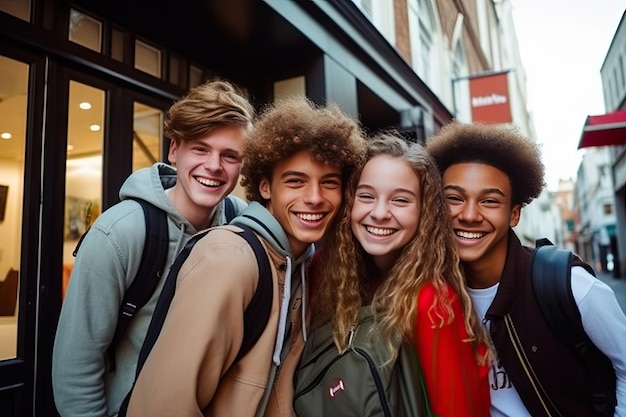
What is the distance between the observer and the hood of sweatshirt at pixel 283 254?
5.92 ft

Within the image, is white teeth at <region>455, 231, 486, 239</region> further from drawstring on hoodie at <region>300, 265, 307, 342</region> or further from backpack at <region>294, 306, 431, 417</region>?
drawstring on hoodie at <region>300, 265, 307, 342</region>

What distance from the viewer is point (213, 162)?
101 inches

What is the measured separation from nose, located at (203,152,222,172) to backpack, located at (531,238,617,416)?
69.5 inches

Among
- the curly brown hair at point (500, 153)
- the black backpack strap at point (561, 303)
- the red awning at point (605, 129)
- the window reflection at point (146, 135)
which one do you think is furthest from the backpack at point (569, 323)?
the red awning at point (605, 129)

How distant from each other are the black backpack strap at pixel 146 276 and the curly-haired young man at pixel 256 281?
0.52 meters

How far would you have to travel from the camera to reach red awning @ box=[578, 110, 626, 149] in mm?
10648

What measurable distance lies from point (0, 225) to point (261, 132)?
2.54 m

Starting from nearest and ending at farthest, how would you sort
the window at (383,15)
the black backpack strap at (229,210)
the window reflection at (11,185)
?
the black backpack strap at (229,210)
the window reflection at (11,185)
the window at (383,15)

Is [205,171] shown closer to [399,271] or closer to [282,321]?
[282,321]

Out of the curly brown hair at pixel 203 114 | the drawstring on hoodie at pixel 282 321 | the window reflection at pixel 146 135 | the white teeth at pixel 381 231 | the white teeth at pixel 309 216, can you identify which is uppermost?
the window reflection at pixel 146 135

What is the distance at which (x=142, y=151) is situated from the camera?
184 inches

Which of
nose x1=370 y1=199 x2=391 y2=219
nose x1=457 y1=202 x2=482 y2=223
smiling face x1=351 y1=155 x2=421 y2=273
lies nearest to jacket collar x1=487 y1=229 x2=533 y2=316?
nose x1=457 y1=202 x2=482 y2=223

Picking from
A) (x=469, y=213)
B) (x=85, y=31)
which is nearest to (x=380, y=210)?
(x=469, y=213)

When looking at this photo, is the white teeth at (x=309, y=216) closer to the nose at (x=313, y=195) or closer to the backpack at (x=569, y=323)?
the nose at (x=313, y=195)
